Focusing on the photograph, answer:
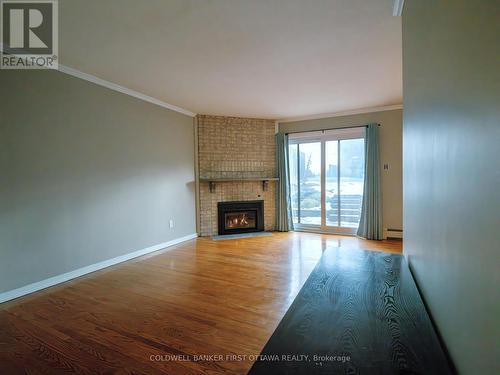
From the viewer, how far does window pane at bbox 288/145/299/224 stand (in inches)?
221

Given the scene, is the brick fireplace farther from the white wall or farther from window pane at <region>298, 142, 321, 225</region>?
the white wall

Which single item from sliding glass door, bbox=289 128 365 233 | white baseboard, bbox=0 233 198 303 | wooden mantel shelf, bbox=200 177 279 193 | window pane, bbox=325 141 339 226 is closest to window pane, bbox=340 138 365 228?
sliding glass door, bbox=289 128 365 233

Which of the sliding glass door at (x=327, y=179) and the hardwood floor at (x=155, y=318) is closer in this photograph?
the hardwood floor at (x=155, y=318)

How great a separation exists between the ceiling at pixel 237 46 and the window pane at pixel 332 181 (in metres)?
1.38

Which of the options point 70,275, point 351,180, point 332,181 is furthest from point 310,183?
point 70,275

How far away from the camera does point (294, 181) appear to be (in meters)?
5.62

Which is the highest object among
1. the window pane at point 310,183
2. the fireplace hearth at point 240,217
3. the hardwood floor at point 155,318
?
the window pane at point 310,183

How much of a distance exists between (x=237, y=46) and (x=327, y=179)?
3526 millimetres

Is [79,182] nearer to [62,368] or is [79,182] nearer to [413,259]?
[62,368]

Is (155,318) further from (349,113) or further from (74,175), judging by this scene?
(349,113)

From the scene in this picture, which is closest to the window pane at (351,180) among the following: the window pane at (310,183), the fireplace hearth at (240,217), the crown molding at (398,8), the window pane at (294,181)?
the window pane at (310,183)

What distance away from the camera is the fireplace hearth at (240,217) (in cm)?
534

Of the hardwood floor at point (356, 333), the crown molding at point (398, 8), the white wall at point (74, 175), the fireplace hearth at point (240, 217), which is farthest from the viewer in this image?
the fireplace hearth at point (240, 217)

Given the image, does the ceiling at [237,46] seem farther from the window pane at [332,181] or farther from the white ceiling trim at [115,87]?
the window pane at [332,181]
